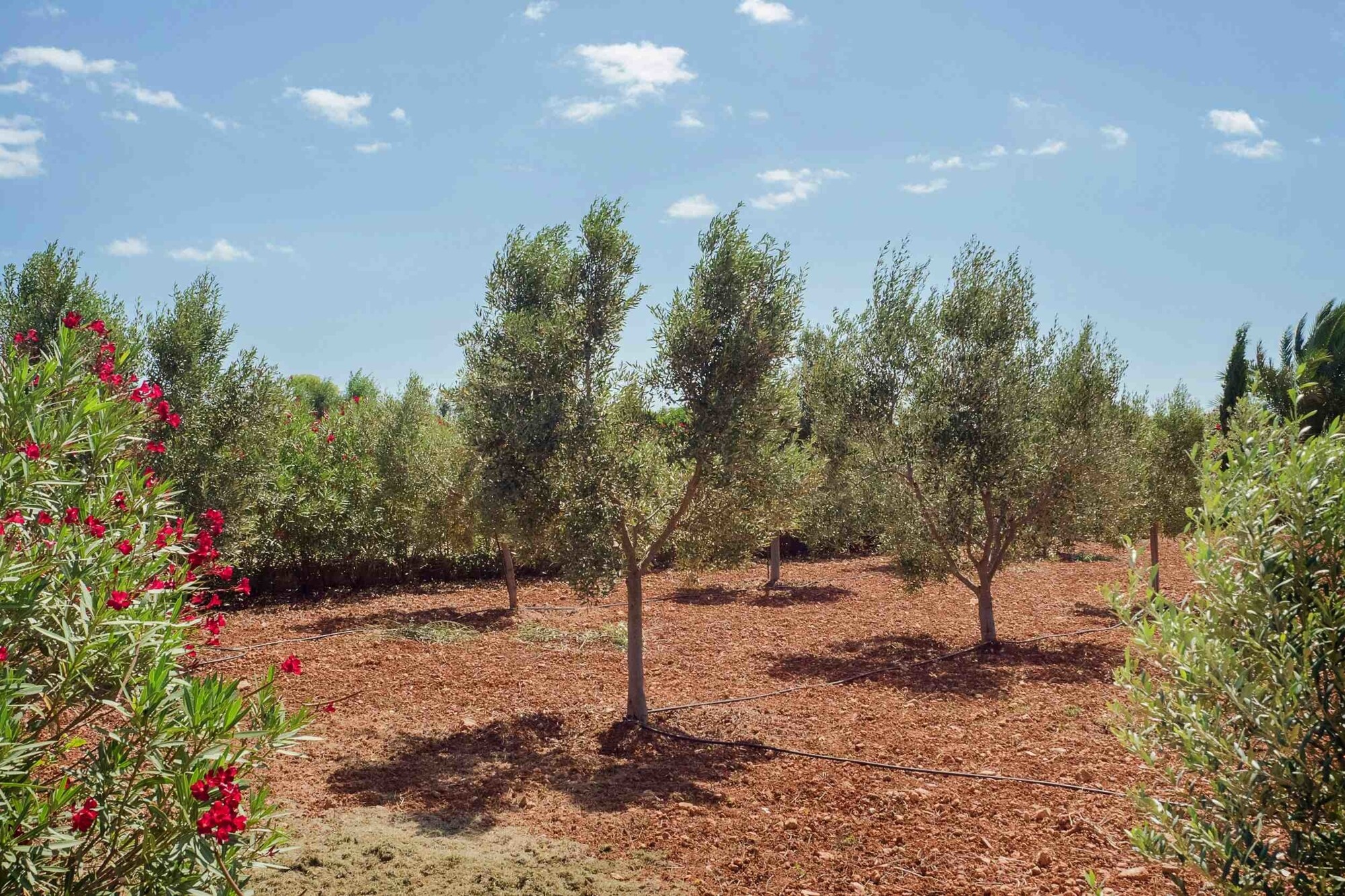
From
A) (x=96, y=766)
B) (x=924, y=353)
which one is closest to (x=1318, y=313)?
(x=924, y=353)

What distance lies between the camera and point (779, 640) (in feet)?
52.7

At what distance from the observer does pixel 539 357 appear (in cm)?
970

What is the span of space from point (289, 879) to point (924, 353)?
11659 millimetres

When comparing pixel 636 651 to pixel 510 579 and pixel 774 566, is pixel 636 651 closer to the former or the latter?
pixel 510 579

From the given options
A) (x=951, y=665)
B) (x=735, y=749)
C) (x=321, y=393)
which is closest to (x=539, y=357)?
(x=735, y=749)

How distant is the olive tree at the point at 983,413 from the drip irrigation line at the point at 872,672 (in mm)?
891

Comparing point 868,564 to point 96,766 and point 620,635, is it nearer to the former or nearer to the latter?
point 620,635

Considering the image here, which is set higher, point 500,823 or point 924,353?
point 924,353

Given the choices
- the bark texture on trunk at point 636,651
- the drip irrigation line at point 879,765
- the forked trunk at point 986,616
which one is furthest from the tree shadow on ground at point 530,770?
the forked trunk at point 986,616

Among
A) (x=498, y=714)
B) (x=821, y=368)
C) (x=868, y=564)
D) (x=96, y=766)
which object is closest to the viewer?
(x=96, y=766)

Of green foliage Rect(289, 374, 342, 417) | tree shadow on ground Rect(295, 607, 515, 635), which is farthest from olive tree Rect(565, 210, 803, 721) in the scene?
green foliage Rect(289, 374, 342, 417)

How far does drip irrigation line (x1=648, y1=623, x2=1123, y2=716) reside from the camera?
11.5 metres

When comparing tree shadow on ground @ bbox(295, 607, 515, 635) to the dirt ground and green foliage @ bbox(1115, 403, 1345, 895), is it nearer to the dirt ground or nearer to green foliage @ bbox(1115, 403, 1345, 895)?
the dirt ground

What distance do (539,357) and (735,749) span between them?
517 centimetres
